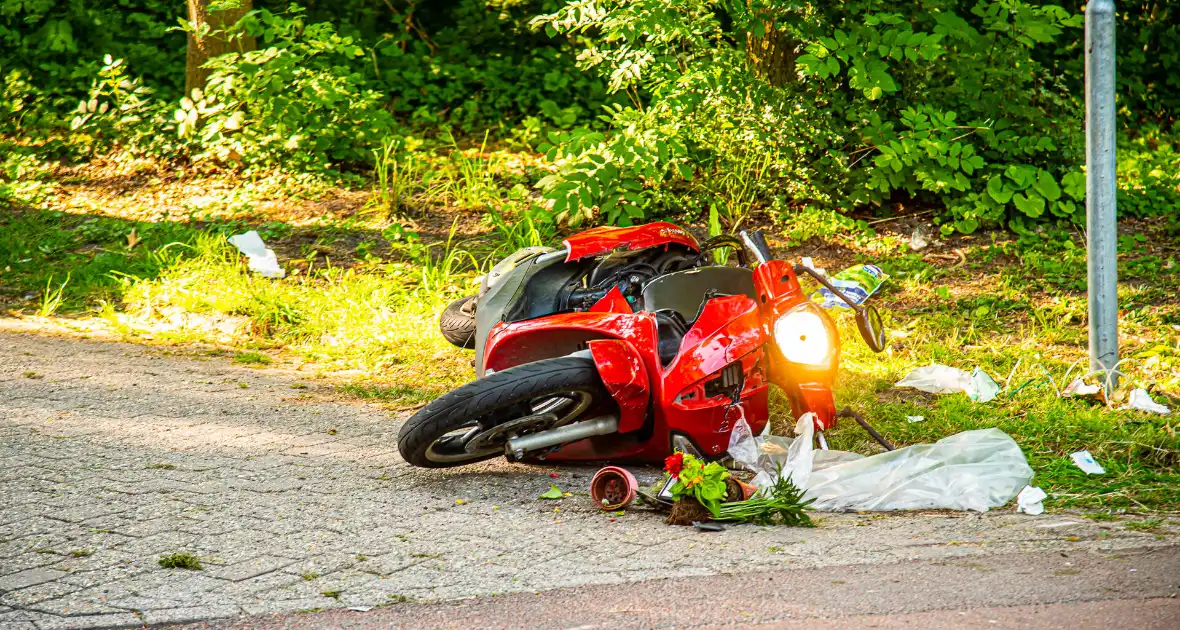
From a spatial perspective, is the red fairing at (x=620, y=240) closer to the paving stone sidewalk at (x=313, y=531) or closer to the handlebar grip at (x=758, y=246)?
the handlebar grip at (x=758, y=246)

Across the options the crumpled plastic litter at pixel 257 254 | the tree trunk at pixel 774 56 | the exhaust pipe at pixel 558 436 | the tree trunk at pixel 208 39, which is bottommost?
the crumpled plastic litter at pixel 257 254

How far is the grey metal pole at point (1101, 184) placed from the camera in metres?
4.76

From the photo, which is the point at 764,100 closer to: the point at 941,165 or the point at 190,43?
the point at 941,165

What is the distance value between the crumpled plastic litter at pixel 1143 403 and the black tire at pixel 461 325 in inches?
120

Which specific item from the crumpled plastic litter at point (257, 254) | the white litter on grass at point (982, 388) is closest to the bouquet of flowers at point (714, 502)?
the white litter on grass at point (982, 388)

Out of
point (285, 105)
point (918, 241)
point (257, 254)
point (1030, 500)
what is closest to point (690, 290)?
point (1030, 500)

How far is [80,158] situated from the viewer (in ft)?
33.5

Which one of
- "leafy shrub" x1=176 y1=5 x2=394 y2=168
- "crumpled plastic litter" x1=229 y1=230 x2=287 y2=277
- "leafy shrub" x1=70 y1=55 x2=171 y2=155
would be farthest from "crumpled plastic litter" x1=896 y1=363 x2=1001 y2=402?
"leafy shrub" x1=70 y1=55 x2=171 y2=155

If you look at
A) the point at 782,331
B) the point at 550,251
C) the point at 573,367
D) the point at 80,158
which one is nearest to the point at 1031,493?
the point at 782,331

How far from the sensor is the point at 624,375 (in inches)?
153

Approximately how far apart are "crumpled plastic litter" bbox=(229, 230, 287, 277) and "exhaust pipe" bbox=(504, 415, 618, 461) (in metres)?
4.14

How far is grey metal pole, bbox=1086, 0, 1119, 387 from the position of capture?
15.6ft

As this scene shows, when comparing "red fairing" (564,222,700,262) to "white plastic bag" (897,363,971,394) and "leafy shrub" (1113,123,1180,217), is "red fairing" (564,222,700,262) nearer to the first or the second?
"white plastic bag" (897,363,971,394)

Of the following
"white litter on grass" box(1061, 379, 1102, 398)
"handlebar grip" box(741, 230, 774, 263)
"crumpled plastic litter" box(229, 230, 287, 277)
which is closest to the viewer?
"handlebar grip" box(741, 230, 774, 263)
